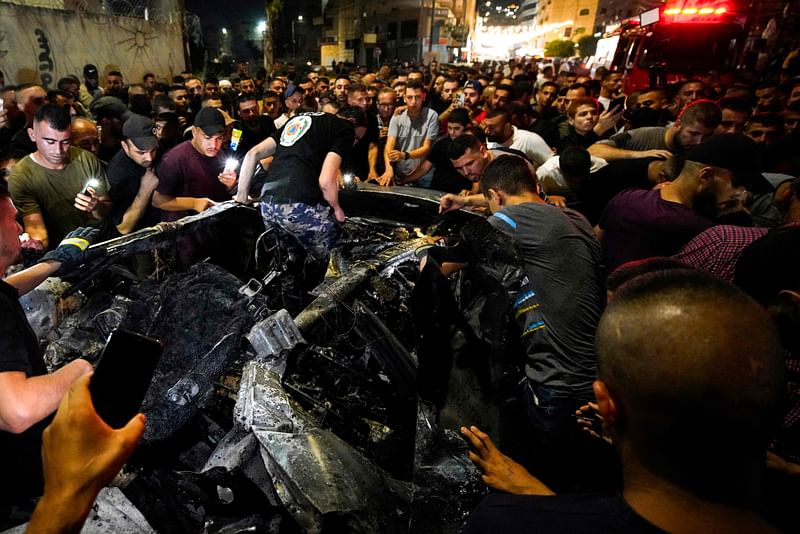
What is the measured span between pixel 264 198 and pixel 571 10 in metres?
61.5

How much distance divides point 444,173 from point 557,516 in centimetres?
441

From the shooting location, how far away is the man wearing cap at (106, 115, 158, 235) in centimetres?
361

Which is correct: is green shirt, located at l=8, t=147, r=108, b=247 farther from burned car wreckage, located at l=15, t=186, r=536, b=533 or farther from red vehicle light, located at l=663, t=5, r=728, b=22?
red vehicle light, located at l=663, t=5, r=728, b=22

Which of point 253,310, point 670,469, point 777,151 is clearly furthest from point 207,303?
point 777,151

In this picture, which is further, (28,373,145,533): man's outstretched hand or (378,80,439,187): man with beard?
(378,80,439,187): man with beard

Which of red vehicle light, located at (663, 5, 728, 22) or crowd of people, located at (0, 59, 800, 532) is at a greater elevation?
red vehicle light, located at (663, 5, 728, 22)

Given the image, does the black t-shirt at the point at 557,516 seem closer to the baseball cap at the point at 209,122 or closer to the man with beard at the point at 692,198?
the man with beard at the point at 692,198

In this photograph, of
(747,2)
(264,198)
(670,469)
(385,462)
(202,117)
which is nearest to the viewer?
(670,469)

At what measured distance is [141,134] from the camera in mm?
3600

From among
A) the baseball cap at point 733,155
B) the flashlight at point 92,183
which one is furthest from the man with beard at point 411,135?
the baseball cap at point 733,155

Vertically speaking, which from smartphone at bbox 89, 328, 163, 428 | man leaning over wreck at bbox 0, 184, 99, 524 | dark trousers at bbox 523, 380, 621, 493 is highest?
smartphone at bbox 89, 328, 163, 428

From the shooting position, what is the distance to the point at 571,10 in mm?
51656

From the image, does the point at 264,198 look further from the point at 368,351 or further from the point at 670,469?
the point at 670,469

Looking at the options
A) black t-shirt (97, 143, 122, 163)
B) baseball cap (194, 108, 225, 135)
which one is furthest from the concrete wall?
baseball cap (194, 108, 225, 135)
